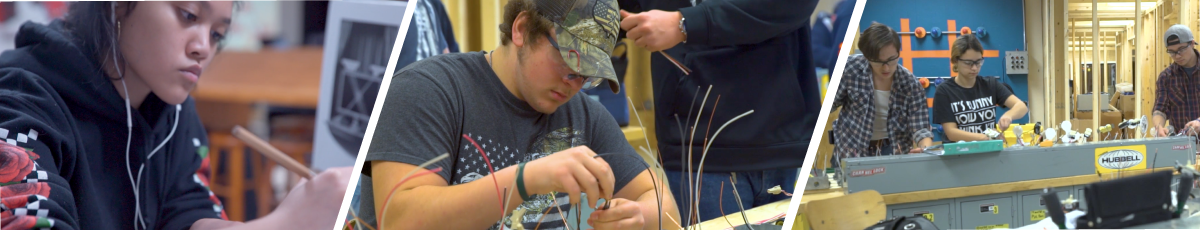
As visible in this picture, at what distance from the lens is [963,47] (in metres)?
1.58

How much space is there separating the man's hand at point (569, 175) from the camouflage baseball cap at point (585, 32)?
0.42 feet

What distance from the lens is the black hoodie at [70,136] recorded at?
1.16 m

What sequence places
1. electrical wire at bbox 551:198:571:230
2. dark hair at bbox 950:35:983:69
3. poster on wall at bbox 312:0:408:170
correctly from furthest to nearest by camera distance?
1. dark hair at bbox 950:35:983:69
2. poster on wall at bbox 312:0:408:170
3. electrical wire at bbox 551:198:571:230

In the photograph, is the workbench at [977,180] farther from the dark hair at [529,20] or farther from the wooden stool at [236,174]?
the wooden stool at [236,174]

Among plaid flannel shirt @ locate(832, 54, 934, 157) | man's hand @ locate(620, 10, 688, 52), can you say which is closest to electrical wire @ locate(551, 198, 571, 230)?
man's hand @ locate(620, 10, 688, 52)

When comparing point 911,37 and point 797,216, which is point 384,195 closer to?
point 797,216

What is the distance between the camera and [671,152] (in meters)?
1.22

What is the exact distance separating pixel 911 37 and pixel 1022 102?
266 mm

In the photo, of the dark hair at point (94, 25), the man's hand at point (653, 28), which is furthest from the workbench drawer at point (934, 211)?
the dark hair at point (94, 25)

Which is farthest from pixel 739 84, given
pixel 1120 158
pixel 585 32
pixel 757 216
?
pixel 1120 158

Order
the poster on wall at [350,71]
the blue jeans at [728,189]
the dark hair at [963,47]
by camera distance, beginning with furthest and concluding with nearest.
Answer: the dark hair at [963,47] → the poster on wall at [350,71] → the blue jeans at [728,189]

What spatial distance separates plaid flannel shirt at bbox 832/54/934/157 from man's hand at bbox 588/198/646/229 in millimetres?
668

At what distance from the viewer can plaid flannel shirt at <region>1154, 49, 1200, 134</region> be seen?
1450 millimetres

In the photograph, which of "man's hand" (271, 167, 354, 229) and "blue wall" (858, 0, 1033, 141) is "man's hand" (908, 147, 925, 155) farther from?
"man's hand" (271, 167, 354, 229)
